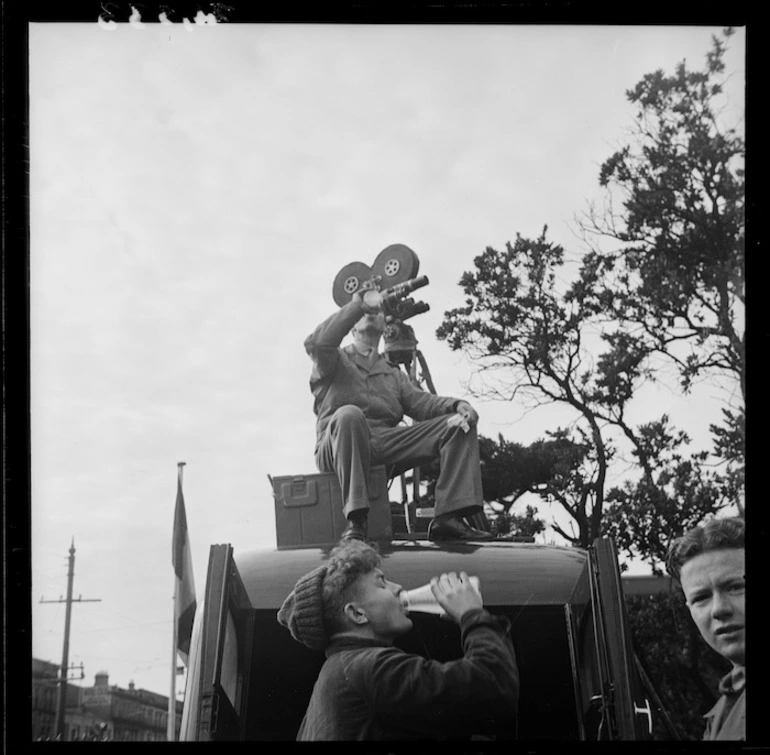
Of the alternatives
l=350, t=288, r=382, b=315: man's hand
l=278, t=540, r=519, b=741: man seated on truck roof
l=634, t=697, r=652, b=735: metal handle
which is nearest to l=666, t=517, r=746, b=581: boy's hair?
l=634, t=697, r=652, b=735: metal handle

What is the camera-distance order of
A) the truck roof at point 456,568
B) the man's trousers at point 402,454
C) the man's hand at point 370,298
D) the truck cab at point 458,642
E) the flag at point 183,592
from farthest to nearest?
the man's hand at point 370,298, the man's trousers at point 402,454, the flag at point 183,592, the truck roof at point 456,568, the truck cab at point 458,642

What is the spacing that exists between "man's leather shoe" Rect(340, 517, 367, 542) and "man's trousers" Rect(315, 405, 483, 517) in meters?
0.05

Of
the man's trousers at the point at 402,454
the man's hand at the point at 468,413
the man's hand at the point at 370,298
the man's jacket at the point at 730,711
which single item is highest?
the man's hand at the point at 370,298

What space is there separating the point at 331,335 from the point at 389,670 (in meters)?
1.58

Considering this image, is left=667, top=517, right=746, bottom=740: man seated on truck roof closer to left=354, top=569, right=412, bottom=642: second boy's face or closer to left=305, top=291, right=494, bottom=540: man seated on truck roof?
left=305, top=291, right=494, bottom=540: man seated on truck roof

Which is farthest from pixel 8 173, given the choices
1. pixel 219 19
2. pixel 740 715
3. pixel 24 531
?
pixel 740 715

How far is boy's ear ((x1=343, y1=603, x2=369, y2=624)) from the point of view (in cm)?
466

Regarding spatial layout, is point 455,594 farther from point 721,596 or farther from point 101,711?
point 101,711

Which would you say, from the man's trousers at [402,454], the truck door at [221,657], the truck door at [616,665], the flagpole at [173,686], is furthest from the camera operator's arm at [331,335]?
the truck door at [616,665]

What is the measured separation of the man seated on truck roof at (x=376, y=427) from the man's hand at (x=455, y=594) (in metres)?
0.38

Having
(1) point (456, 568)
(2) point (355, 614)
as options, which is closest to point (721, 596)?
(1) point (456, 568)

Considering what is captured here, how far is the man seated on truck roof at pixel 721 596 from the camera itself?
473 cm

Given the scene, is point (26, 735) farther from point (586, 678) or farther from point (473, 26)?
point (473, 26)

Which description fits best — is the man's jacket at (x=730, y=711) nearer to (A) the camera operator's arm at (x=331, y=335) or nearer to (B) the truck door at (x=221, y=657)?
(B) the truck door at (x=221, y=657)
